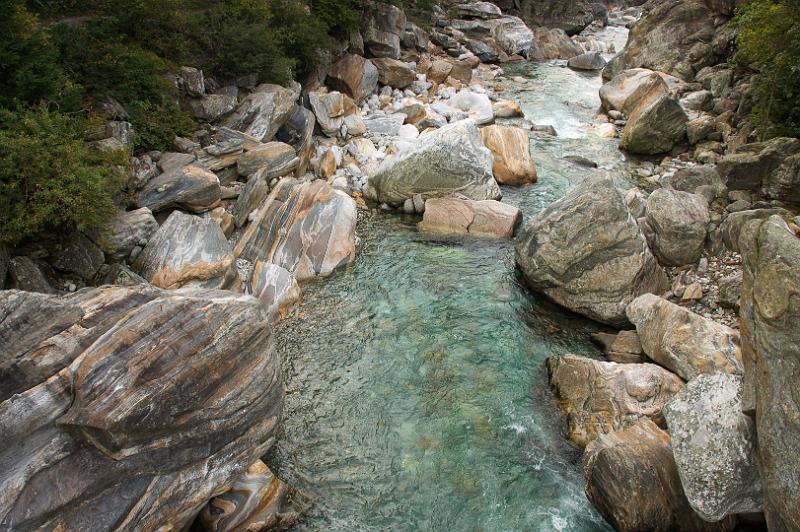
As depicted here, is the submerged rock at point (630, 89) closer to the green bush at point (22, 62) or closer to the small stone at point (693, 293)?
the small stone at point (693, 293)

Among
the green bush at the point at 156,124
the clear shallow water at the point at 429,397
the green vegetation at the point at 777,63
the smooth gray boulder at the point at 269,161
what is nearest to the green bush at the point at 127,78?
the green bush at the point at 156,124

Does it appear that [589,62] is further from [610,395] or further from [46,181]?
[46,181]

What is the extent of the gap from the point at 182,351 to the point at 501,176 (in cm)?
1474

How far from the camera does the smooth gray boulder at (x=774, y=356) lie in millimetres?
7262

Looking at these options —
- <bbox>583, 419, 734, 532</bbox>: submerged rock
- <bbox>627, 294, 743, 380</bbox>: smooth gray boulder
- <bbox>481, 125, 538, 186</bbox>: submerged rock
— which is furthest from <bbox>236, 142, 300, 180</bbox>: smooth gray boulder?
<bbox>583, 419, 734, 532</bbox>: submerged rock

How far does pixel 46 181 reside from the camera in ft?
37.2

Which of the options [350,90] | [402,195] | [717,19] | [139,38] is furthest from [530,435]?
[717,19]

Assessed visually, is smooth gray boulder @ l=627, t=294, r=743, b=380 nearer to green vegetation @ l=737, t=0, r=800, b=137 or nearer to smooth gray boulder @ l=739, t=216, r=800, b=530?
smooth gray boulder @ l=739, t=216, r=800, b=530

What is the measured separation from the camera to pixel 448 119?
84.4 feet

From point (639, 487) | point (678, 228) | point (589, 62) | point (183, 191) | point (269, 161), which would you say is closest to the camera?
point (639, 487)

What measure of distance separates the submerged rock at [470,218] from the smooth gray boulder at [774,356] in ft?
28.5

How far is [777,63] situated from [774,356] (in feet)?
52.1

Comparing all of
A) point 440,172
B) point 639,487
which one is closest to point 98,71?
point 440,172

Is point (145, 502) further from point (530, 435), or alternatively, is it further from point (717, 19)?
point (717, 19)
